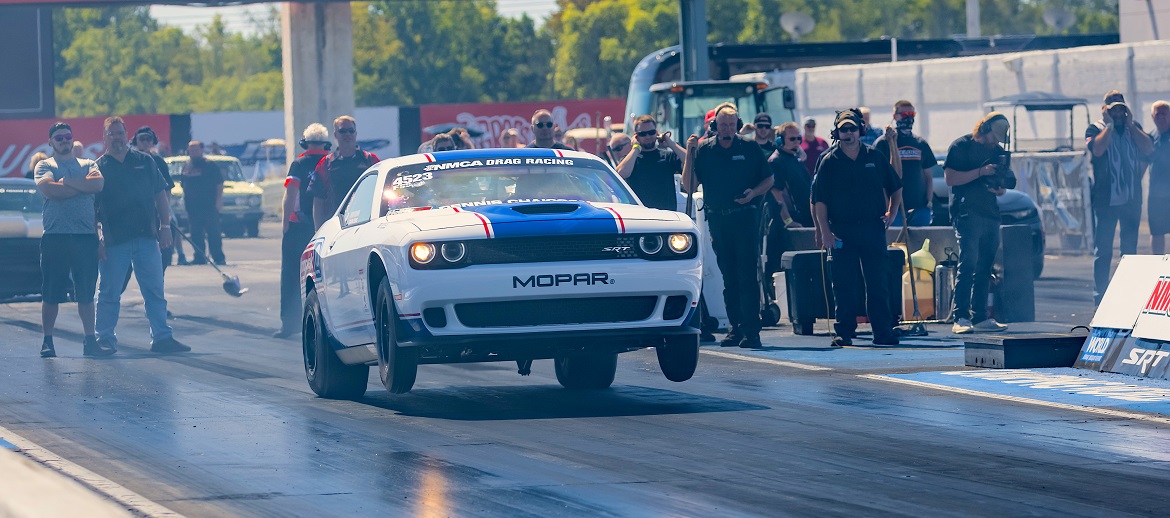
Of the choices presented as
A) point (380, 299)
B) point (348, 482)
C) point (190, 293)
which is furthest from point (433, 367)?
point (190, 293)

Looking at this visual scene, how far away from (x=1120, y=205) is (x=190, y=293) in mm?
11266

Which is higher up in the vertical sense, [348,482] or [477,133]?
[477,133]

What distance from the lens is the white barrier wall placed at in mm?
33250

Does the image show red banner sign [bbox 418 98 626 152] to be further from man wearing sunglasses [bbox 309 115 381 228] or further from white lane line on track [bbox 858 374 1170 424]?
white lane line on track [bbox 858 374 1170 424]

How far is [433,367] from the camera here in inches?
526

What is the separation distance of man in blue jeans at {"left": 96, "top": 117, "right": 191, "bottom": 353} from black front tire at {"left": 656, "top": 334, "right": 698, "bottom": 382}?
574 centimetres

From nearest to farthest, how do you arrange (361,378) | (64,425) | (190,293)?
(64,425)
(361,378)
(190,293)

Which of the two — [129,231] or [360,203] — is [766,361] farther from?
[129,231]

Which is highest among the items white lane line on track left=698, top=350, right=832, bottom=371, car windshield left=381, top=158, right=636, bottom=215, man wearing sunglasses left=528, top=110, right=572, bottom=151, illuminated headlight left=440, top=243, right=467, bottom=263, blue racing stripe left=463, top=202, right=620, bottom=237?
man wearing sunglasses left=528, top=110, right=572, bottom=151

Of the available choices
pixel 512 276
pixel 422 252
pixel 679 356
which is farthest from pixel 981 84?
pixel 422 252

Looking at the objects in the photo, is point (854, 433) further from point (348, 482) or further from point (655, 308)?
point (348, 482)

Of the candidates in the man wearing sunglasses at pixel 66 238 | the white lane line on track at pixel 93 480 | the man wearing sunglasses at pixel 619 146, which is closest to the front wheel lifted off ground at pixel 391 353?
the white lane line on track at pixel 93 480

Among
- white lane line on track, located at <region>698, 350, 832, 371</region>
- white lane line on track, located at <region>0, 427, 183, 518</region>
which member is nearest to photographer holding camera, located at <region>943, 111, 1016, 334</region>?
white lane line on track, located at <region>698, 350, 832, 371</region>

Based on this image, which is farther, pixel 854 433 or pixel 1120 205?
pixel 1120 205
